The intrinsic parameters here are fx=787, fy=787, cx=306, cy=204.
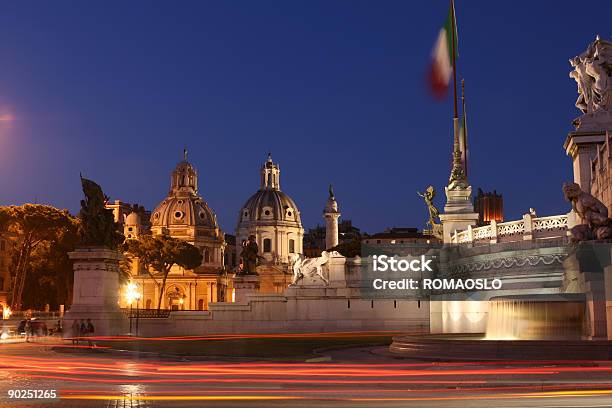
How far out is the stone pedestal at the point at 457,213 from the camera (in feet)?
161

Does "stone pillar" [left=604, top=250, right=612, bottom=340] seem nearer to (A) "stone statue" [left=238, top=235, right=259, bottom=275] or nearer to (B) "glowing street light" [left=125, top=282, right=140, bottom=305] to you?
(A) "stone statue" [left=238, top=235, right=259, bottom=275]

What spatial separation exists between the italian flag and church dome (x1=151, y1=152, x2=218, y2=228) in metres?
131

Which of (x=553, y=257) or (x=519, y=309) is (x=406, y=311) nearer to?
(x=553, y=257)

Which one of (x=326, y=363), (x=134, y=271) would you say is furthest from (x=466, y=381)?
(x=134, y=271)

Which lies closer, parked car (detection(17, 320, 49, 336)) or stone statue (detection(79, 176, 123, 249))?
stone statue (detection(79, 176, 123, 249))

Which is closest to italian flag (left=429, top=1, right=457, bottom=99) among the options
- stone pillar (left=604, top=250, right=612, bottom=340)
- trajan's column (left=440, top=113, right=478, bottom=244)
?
trajan's column (left=440, top=113, right=478, bottom=244)

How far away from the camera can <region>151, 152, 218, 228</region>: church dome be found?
178500mm

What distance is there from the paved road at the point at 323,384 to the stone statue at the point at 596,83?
16.0 metres

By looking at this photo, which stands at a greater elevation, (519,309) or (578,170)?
(578,170)

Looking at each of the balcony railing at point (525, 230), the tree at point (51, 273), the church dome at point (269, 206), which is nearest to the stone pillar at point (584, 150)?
the balcony railing at point (525, 230)

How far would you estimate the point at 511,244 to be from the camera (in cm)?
3738

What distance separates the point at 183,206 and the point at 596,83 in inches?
6060

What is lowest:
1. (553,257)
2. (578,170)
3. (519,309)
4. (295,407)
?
(295,407)

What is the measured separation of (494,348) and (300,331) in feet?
94.9
